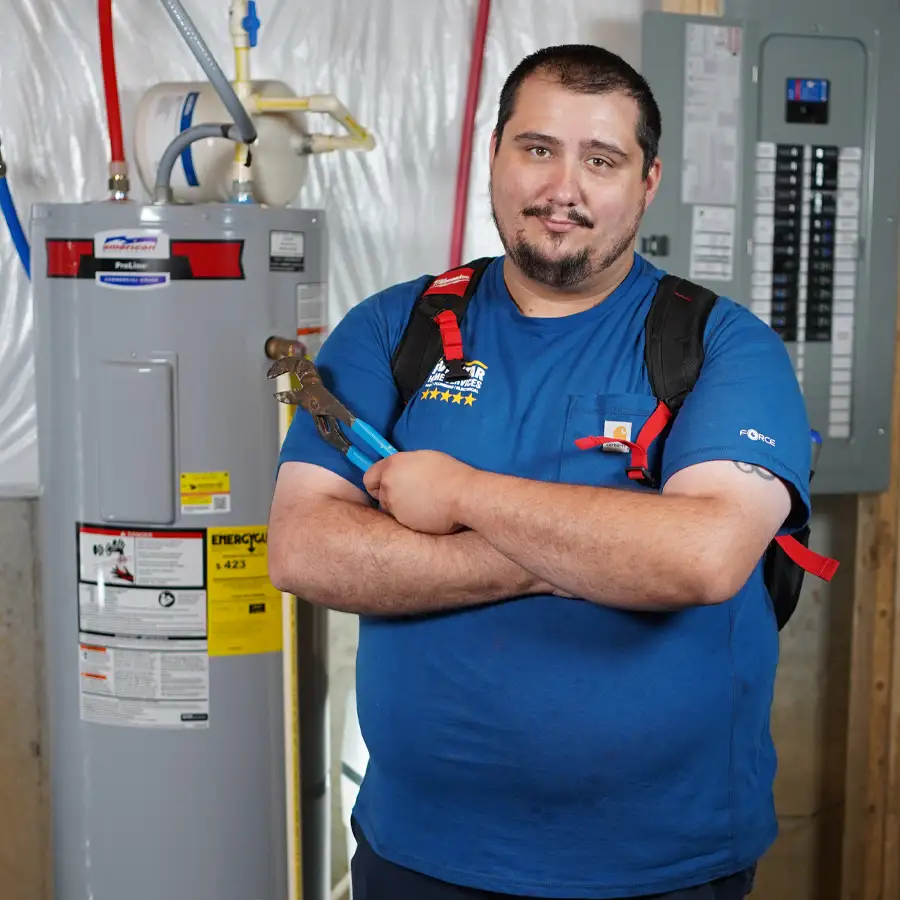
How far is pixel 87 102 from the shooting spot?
229 cm

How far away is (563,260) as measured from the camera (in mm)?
1397

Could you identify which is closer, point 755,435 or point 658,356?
point 755,435

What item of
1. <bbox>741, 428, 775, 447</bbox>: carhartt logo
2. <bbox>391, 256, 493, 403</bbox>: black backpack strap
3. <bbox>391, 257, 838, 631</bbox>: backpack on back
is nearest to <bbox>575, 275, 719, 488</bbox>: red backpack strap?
<bbox>391, 257, 838, 631</bbox>: backpack on back

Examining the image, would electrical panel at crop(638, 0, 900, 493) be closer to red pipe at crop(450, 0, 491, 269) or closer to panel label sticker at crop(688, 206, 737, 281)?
panel label sticker at crop(688, 206, 737, 281)

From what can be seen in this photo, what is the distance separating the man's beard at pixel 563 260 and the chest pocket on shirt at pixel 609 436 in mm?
158

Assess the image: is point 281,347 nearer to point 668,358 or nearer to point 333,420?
point 333,420

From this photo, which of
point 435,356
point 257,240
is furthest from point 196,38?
point 435,356

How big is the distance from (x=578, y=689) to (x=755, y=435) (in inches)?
13.3

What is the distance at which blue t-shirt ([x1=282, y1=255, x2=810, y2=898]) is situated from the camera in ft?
4.35

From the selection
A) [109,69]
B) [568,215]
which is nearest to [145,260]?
[109,69]

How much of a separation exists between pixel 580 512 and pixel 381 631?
1.08 feet

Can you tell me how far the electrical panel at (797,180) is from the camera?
2168mm

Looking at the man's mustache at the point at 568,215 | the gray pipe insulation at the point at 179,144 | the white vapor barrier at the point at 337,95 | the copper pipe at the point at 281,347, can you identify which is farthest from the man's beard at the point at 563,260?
the white vapor barrier at the point at 337,95

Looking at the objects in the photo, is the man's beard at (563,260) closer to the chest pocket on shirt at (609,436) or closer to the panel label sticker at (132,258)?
the chest pocket on shirt at (609,436)
